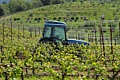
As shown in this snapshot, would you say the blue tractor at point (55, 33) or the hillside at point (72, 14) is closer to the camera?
the blue tractor at point (55, 33)

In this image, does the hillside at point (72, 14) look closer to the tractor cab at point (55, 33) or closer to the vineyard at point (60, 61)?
the vineyard at point (60, 61)

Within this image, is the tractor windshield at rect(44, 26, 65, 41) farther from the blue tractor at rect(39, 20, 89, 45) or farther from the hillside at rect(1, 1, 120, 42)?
the hillside at rect(1, 1, 120, 42)

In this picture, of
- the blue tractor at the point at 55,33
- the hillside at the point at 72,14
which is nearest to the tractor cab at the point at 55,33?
the blue tractor at the point at 55,33

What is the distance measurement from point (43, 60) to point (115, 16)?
181 feet

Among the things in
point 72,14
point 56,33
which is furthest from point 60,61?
point 72,14

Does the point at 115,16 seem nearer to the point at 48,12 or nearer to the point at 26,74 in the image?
the point at 48,12

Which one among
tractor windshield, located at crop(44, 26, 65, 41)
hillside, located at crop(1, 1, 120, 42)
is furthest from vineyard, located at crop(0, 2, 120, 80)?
hillside, located at crop(1, 1, 120, 42)

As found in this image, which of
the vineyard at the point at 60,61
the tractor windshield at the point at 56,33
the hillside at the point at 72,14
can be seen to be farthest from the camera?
the hillside at the point at 72,14

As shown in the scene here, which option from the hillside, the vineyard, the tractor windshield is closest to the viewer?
the vineyard

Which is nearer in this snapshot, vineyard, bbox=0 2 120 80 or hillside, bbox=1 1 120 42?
vineyard, bbox=0 2 120 80

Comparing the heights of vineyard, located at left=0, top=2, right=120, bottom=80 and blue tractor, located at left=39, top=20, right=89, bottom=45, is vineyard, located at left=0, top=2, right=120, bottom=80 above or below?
below

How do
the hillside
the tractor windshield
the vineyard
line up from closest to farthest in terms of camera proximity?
the vineyard < the tractor windshield < the hillside

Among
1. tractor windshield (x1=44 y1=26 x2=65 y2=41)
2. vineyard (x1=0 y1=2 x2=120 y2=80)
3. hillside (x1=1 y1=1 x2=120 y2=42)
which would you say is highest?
tractor windshield (x1=44 y1=26 x2=65 y2=41)

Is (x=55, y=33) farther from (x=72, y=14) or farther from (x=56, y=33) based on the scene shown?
(x=72, y=14)
